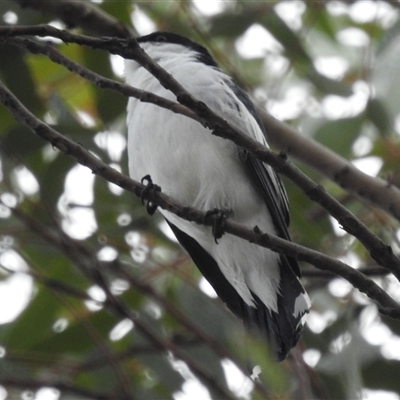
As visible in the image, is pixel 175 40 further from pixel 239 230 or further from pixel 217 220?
pixel 239 230

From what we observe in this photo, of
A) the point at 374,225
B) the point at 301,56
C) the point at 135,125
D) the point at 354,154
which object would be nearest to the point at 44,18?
the point at 135,125

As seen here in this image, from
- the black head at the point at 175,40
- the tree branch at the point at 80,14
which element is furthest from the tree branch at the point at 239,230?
the black head at the point at 175,40

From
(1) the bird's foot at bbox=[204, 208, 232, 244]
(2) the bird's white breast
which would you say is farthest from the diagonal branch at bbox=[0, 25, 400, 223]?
(1) the bird's foot at bbox=[204, 208, 232, 244]

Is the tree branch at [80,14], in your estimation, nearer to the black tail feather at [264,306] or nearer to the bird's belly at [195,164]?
the bird's belly at [195,164]

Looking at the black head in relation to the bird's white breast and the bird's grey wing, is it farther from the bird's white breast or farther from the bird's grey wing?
the bird's grey wing

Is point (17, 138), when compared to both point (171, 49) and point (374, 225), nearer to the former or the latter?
point (171, 49)

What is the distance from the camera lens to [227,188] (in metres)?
2.41

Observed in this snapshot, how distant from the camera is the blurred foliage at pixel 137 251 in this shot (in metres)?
2.62

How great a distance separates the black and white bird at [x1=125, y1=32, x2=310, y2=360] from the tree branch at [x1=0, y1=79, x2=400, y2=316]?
1.72ft

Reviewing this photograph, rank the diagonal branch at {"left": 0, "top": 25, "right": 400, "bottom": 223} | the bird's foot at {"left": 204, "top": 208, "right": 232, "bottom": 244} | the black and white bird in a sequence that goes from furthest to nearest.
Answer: the black and white bird → the bird's foot at {"left": 204, "top": 208, "right": 232, "bottom": 244} → the diagonal branch at {"left": 0, "top": 25, "right": 400, "bottom": 223}

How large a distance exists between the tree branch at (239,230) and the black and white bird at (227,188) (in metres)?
0.52

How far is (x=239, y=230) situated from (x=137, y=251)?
3.89 ft

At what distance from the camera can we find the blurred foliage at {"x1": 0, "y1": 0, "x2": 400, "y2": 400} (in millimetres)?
2617

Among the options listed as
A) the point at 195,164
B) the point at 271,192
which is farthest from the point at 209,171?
the point at 271,192
